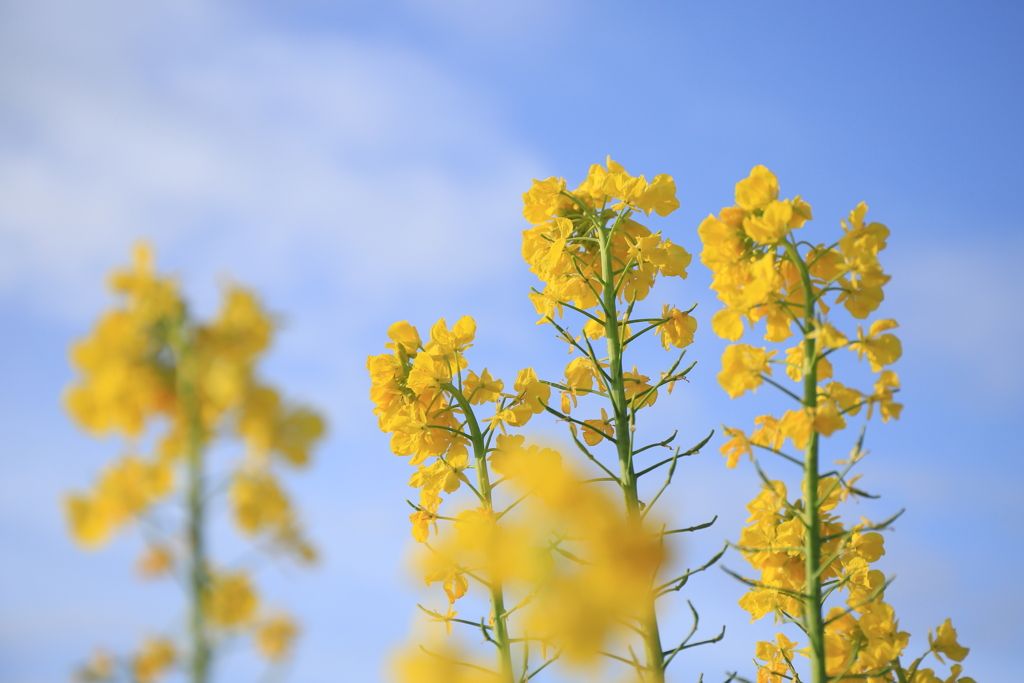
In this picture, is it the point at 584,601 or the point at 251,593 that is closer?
the point at 584,601

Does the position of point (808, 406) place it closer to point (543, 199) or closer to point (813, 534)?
point (813, 534)

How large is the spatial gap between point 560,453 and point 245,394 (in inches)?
50.6

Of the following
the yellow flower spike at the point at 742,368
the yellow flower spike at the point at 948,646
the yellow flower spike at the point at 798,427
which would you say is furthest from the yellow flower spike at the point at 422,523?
the yellow flower spike at the point at 948,646

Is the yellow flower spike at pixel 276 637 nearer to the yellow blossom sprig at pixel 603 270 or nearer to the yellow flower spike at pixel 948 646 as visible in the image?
the yellow blossom sprig at pixel 603 270

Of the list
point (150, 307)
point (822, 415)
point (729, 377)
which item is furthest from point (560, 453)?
point (150, 307)

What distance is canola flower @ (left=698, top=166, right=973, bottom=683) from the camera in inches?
99.0

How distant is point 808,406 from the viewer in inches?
98.0

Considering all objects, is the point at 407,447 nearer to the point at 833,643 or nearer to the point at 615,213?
the point at 615,213

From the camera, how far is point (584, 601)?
105 cm

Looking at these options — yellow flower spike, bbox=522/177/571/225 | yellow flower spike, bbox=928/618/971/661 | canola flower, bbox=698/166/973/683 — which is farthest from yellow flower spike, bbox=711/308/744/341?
yellow flower spike, bbox=928/618/971/661

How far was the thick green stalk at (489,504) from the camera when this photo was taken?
8.18ft

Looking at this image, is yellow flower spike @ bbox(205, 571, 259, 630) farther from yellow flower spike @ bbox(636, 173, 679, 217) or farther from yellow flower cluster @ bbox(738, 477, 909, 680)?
yellow flower spike @ bbox(636, 173, 679, 217)

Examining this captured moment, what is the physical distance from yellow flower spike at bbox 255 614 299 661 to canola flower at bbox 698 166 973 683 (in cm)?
152

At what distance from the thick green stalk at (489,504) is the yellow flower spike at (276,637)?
94cm
